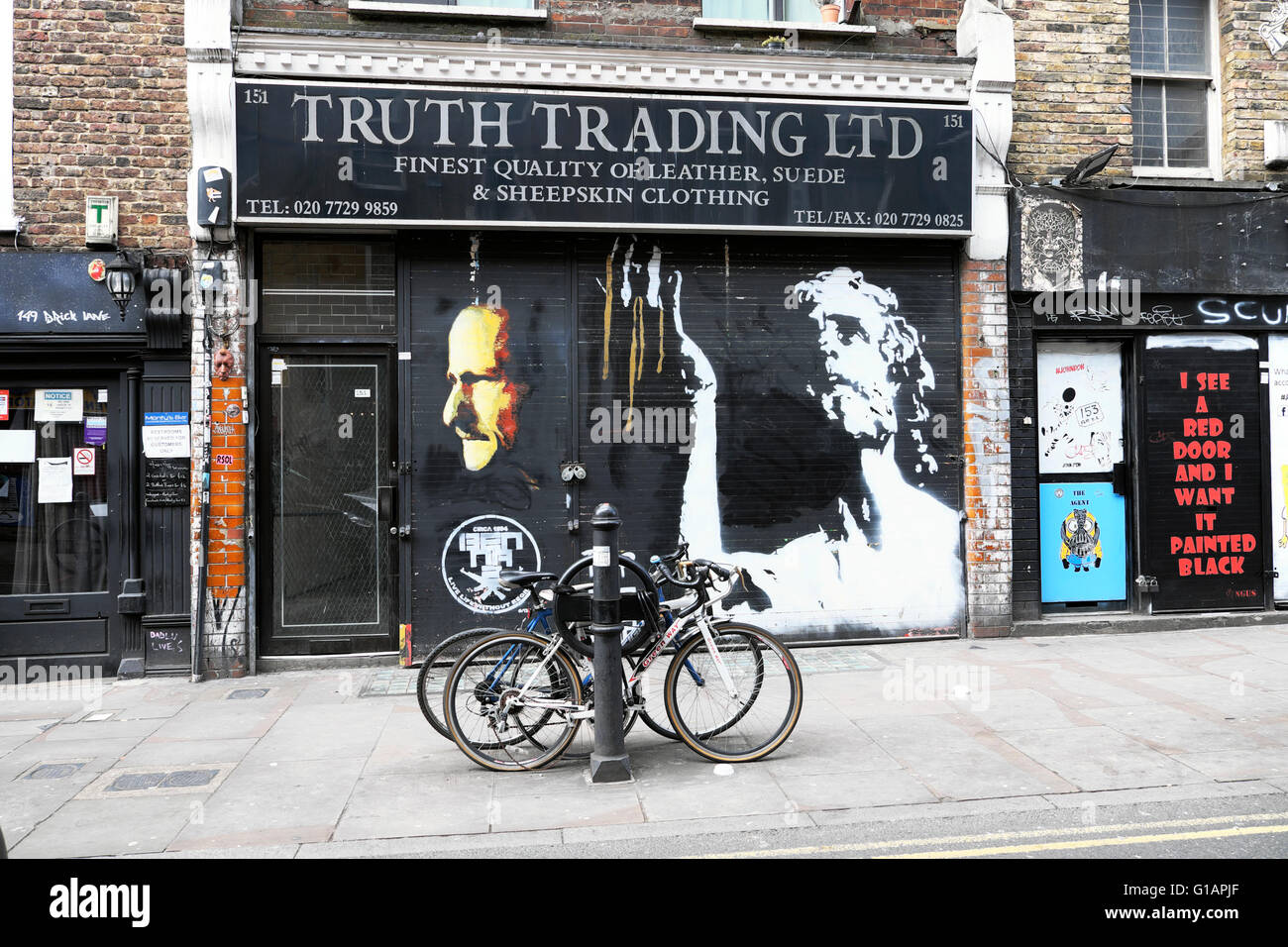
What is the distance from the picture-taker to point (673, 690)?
18.2 ft

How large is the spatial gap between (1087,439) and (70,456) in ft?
29.9

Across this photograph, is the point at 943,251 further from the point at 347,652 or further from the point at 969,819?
Answer: the point at 347,652

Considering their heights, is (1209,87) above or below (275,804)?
above

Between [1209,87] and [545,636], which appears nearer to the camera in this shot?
[545,636]

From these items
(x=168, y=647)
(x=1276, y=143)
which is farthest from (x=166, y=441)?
(x=1276, y=143)

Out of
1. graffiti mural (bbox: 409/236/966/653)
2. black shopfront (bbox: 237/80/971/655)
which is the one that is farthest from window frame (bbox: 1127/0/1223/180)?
graffiti mural (bbox: 409/236/966/653)

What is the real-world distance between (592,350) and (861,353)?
245 centimetres

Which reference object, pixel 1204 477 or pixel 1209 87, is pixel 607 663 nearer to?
pixel 1204 477

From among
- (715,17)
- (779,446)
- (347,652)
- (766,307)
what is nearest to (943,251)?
(766,307)

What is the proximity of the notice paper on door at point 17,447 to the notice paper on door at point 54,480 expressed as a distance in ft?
0.38

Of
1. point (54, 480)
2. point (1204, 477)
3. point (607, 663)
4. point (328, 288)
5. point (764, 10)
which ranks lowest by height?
point (607, 663)

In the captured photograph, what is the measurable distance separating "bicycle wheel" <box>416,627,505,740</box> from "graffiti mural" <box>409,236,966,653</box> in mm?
2394

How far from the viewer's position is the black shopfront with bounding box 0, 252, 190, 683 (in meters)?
7.86

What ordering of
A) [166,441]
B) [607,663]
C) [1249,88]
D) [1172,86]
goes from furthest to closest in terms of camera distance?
[1172,86] < [1249,88] < [166,441] < [607,663]
